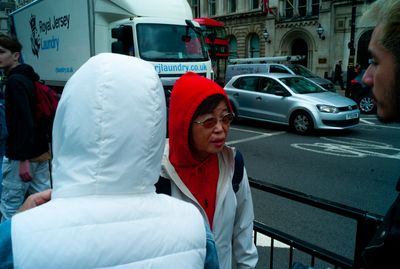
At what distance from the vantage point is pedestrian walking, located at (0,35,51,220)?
2904mm

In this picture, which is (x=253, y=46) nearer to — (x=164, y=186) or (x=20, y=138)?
(x=20, y=138)

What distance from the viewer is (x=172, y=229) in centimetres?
100

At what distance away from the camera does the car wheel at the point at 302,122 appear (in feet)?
31.1

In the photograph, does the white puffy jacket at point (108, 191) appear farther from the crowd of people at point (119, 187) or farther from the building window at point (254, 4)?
the building window at point (254, 4)

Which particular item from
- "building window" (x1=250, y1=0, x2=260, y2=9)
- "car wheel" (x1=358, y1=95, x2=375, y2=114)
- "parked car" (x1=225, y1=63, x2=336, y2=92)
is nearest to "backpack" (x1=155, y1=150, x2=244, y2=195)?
"car wheel" (x1=358, y1=95, x2=375, y2=114)

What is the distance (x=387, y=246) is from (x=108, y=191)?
744 millimetres

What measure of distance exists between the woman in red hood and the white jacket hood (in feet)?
2.41

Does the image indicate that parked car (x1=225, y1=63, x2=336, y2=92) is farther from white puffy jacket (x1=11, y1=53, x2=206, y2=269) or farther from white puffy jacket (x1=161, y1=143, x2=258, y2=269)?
white puffy jacket (x1=11, y1=53, x2=206, y2=269)

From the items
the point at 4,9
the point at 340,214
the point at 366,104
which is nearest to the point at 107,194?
the point at 340,214

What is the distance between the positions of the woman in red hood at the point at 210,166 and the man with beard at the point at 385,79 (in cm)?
82

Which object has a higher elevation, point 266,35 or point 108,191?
point 266,35

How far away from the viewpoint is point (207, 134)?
6.22 ft

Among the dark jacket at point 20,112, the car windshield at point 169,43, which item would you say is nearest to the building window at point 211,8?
the car windshield at point 169,43

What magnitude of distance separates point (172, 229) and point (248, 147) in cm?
751
